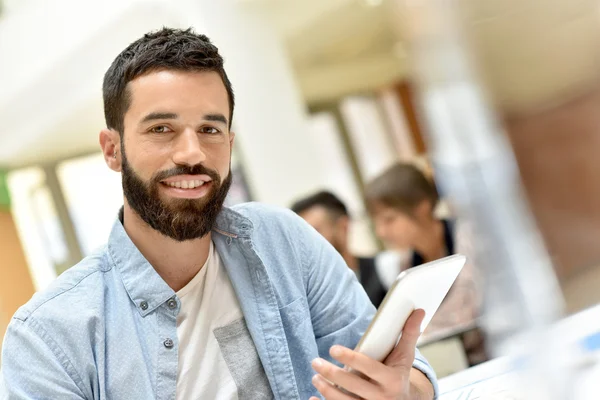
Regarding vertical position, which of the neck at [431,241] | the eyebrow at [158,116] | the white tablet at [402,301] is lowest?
the neck at [431,241]

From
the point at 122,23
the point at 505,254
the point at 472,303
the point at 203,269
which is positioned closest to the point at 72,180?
the point at 122,23

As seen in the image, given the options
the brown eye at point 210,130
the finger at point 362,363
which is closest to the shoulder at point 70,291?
the brown eye at point 210,130

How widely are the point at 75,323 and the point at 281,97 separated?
2.94m

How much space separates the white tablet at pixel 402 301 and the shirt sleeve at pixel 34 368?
13.3 inches

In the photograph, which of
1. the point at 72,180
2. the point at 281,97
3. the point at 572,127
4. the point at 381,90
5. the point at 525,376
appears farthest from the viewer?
the point at 381,90

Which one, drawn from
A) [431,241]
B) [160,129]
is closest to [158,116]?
[160,129]

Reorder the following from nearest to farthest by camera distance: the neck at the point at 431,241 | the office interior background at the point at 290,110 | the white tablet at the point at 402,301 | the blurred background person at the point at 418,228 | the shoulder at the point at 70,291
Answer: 1. the white tablet at the point at 402,301
2. the shoulder at the point at 70,291
3. the blurred background person at the point at 418,228
4. the neck at the point at 431,241
5. the office interior background at the point at 290,110

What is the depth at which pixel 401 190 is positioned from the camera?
2.46 metres

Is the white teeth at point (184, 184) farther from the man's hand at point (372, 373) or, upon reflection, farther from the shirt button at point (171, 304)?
the man's hand at point (372, 373)

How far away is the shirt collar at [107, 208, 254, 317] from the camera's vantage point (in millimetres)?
895

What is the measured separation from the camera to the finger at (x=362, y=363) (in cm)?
73

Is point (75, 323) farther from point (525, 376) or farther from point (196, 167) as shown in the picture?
point (525, 376)

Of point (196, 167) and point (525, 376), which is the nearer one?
point (525, 376)

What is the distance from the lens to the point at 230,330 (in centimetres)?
93
